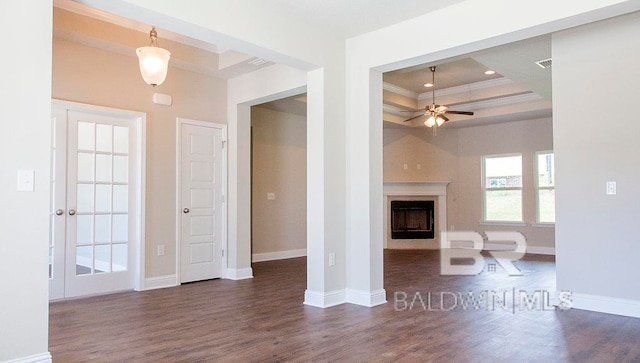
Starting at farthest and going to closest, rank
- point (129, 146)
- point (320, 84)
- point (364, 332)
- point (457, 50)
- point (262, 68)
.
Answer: point (262, 68) < point (129, 146) < point (320, 84) < point (457, 50) < point (364, 332)

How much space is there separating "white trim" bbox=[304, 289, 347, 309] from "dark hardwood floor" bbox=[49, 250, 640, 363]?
11cm

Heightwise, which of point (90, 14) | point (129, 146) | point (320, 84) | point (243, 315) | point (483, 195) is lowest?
point (243, 315)

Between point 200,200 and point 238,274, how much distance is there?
3.70ft

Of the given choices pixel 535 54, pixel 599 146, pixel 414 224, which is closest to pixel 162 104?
pixel 535 54

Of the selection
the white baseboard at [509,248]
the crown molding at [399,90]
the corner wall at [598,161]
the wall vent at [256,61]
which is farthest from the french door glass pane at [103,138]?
the white baseboard at [509,248]

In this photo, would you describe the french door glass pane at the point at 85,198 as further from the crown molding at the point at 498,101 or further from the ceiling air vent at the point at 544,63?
the crown molding at the point at 498,101

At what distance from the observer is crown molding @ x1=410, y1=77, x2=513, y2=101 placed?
792 centimetres

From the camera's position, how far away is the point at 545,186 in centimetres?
861

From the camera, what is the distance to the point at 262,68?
5883mm

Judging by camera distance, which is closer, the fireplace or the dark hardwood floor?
the dark hardwood floor

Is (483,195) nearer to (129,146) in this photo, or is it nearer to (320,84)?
(320,84)

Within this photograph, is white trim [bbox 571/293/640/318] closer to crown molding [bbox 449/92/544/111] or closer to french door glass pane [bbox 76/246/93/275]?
crown molding [bbox 449/92/544/111]

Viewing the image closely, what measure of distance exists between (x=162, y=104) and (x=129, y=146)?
2.17 ft

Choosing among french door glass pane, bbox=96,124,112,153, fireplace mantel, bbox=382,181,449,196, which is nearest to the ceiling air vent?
fireplace mantel, bbox=382,181,449,196
